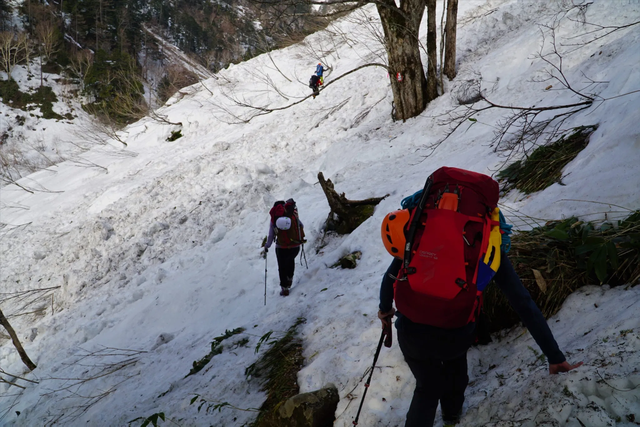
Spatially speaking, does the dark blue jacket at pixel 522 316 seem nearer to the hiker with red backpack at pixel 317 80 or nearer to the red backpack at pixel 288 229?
the red backpack at pixel 288 229

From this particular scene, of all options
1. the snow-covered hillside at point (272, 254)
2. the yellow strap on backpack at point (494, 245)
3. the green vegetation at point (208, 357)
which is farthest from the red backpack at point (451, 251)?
the green vegetation at point (208, 357)

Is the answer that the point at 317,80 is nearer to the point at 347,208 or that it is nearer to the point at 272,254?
the point at 347,208

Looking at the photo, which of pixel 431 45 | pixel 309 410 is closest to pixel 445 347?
pixel 309 410

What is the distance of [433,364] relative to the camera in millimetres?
1878

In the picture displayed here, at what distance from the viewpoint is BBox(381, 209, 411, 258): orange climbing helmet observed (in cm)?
180

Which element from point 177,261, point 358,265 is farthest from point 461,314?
point 177,261

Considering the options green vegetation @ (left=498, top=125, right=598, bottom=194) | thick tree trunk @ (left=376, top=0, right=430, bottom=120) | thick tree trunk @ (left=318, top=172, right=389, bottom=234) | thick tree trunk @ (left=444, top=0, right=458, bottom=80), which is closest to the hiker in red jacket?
green vegetation @ (left=498, top=125, right=598, bottom=194)

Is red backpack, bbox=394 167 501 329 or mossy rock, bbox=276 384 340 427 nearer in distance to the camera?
red backpack, bbox=394 167 501 329

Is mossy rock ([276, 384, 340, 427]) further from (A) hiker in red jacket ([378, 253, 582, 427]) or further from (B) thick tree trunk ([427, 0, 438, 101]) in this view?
(B) thick tree trunk ([427, 0, 438, 101])

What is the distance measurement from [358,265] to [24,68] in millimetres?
45632

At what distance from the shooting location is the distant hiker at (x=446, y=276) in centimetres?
165

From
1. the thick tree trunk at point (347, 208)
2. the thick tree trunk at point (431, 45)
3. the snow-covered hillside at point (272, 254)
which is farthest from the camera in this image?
the thick tree trunk at point (431, 45)

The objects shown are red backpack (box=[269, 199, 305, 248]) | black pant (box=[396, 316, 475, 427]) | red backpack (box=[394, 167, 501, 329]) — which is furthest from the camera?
red backpack (box=[269, 199, 305, 248])

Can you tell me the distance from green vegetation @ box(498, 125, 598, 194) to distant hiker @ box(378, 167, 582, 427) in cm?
245
